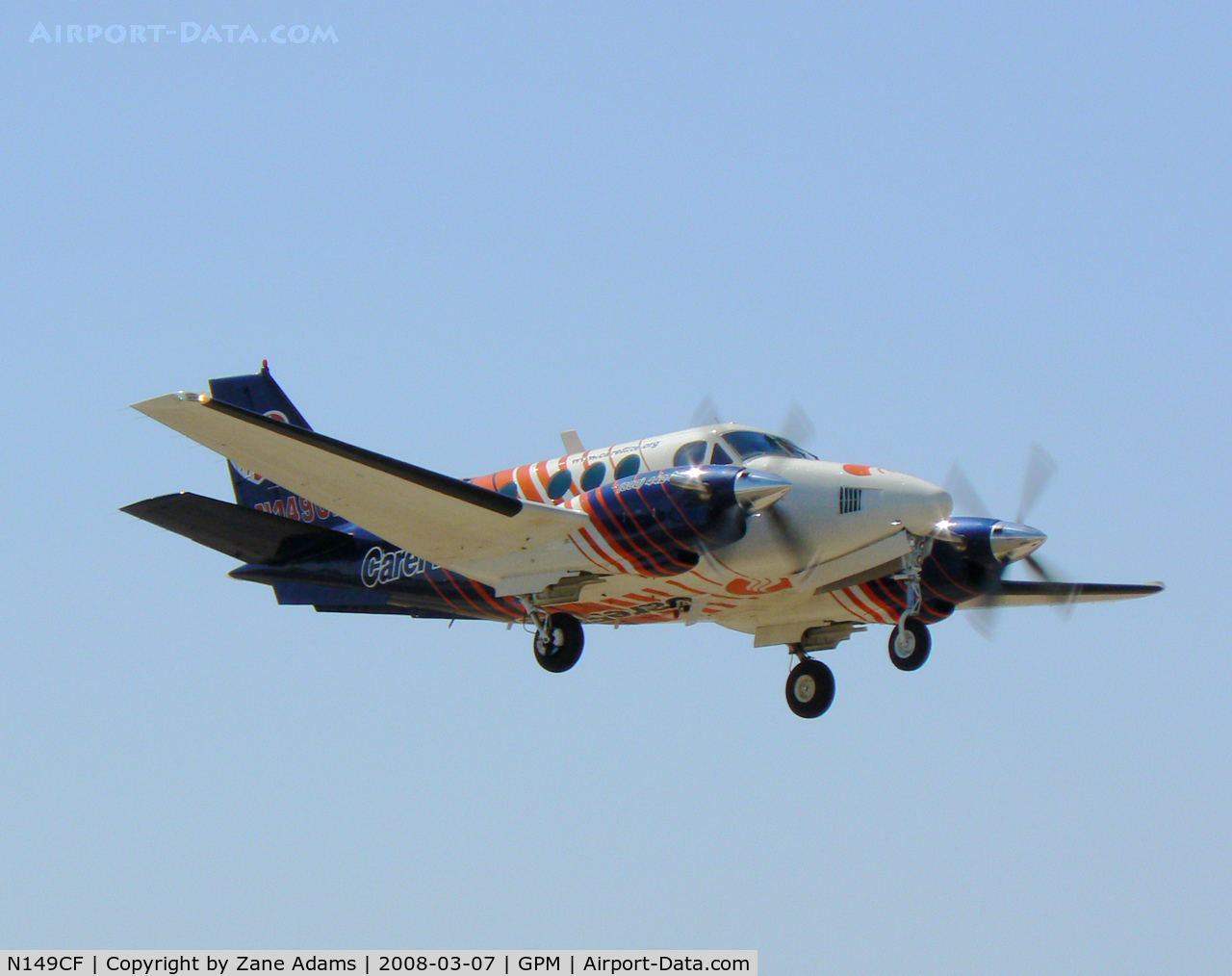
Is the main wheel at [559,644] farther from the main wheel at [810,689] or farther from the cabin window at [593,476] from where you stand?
the main wheel at [810,689]

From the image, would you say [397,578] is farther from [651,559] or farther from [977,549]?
[977,549]

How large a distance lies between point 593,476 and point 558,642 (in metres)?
2.36

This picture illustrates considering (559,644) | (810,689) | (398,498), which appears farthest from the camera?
(810,689)

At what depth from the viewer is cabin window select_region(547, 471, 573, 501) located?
24.5 meters

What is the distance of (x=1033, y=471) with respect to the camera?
2452cm

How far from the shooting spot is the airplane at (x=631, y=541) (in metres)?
22.3

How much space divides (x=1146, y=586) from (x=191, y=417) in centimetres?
1423

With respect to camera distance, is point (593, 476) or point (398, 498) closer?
point (398, 498)

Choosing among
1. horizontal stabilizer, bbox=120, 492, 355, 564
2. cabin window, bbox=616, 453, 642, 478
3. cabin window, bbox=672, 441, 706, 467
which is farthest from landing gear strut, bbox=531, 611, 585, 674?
horizontal stabilizer, bbox=120, 492, 355, 564

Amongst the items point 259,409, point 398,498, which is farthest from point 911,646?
point 259,409

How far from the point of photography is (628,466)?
23844 millimetres

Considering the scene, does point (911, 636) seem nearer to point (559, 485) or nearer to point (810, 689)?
point (810, 689)

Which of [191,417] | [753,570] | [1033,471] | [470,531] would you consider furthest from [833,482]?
[191,417]

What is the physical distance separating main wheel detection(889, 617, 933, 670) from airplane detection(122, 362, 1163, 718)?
24 millimetres
